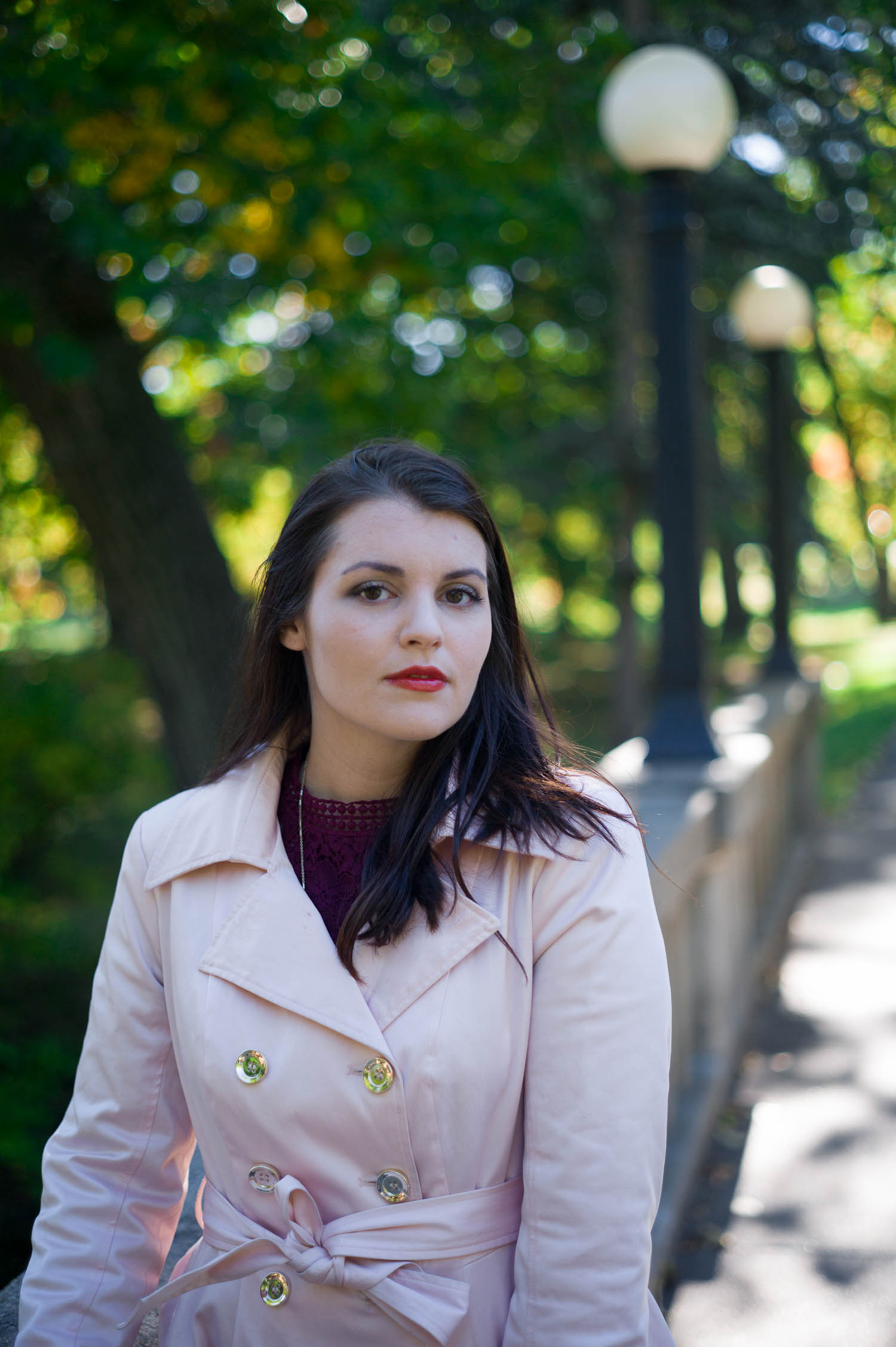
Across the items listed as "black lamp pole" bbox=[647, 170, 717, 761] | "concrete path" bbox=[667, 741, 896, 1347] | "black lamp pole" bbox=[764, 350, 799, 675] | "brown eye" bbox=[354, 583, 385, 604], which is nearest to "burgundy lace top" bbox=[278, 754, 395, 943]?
"brown eye" bbox=[354, 583, 385, 604]

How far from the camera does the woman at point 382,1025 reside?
1.69 meters

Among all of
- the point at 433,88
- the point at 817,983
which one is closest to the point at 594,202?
the point at 433,88

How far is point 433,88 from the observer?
345 inches

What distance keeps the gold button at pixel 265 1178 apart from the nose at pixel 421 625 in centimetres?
82

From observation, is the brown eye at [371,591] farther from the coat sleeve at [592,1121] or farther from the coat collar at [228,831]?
the coat sleeve at [592,1121]

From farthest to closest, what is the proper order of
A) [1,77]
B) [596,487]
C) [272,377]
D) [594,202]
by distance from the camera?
[596,487]
[272,377]
[594,202]
[1,77]

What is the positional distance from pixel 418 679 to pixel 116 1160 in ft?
3.00

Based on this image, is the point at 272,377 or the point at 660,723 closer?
the point at 660,723

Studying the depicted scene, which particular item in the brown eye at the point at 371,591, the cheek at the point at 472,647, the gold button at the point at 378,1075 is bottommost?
the gold button at the point at 378,1075

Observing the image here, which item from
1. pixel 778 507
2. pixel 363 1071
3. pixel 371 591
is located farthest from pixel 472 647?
pixel 778 507

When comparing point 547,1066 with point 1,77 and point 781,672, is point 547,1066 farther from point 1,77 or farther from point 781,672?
point 781,672

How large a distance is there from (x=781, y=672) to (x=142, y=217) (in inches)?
203

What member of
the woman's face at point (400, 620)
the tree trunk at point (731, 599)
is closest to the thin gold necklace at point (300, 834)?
the woman's face at point (400, 620)

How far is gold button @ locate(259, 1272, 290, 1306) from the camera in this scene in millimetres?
1740
